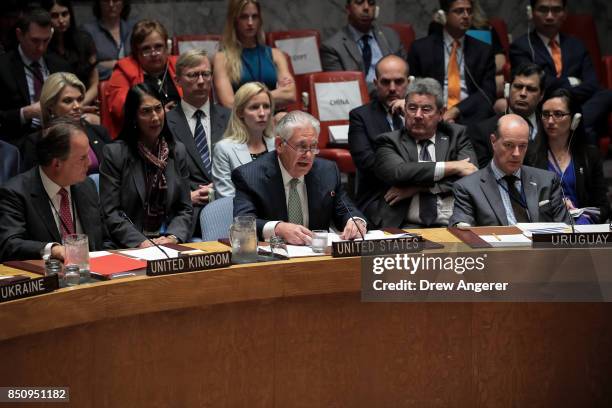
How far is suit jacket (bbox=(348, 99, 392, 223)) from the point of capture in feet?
15.6

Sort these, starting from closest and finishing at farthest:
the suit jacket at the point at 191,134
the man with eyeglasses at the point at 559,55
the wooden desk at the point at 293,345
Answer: the wooden desk at the point at 293,345 < the suit jacket at the point at 191,134 < the man with eyeglasses at the point at 559,55

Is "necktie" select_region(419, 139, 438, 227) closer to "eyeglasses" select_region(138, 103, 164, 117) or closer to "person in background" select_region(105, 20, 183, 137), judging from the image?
"eyeglasses" select_region(138, 103, 164, 117)

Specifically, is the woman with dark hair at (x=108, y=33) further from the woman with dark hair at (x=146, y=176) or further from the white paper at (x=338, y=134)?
the woman with dark hair at (x=146, y=176)

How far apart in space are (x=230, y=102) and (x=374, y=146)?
901mm

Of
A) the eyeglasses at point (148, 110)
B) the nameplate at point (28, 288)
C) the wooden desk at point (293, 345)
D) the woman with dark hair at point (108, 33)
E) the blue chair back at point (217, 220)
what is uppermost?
the woman with dark hair at point (108, 33)

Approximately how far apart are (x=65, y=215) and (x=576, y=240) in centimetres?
171

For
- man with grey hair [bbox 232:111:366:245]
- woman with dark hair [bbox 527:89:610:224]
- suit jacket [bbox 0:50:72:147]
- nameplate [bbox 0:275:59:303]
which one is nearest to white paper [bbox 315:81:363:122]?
woman with dark hair [bbox 527:89:610:224]

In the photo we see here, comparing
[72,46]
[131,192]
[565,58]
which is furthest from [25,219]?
[565,58]

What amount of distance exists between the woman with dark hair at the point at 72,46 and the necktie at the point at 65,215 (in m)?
1.90

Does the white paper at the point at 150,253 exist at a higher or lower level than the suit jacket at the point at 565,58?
lower

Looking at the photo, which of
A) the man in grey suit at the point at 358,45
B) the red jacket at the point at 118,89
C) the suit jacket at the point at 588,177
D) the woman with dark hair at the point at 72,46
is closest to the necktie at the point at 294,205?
the suit jacket at the point at 588,177

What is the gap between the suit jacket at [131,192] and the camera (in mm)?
4055

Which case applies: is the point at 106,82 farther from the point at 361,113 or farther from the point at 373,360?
the point at 373,360

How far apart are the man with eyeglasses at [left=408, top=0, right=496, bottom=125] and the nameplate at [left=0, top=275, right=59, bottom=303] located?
3.40m
